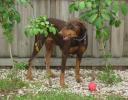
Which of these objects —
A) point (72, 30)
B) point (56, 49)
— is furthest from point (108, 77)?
point (56, 49)

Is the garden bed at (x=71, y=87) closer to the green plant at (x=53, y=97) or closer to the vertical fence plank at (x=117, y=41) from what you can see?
the green plant at (x=53, y=97)

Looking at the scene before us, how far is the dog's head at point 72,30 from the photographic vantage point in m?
7.44

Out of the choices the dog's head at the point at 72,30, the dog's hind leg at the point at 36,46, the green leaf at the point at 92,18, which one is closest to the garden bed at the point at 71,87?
the dog's hind leg at the point at 36,46

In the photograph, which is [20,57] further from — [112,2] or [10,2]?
[112,2]

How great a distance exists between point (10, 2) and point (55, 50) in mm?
2442

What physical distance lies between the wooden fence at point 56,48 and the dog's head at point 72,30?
1.36m

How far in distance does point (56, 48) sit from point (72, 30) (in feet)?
5.62

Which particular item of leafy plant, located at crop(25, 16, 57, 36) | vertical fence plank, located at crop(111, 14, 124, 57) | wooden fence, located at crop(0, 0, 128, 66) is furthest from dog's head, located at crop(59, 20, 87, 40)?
vertical fence plank, located at crop(111, 14, 124, 57)

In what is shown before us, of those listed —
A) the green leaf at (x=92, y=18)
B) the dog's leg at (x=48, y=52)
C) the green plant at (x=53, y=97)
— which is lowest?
the green plant at (x=53, y=97)

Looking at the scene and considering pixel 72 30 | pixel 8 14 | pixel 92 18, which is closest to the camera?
pixel 92 18

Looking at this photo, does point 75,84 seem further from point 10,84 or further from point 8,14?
point 8,14

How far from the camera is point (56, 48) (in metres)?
9.18

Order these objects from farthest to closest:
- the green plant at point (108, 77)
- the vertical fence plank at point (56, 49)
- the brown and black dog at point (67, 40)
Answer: the vertical fence plank at point (56, 49)
the green plant at point (108, 77)
the brown and black dog at point (67, 40)

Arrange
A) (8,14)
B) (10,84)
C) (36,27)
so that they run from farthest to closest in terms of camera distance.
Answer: (10,84) < (36,27) < (8,14)
